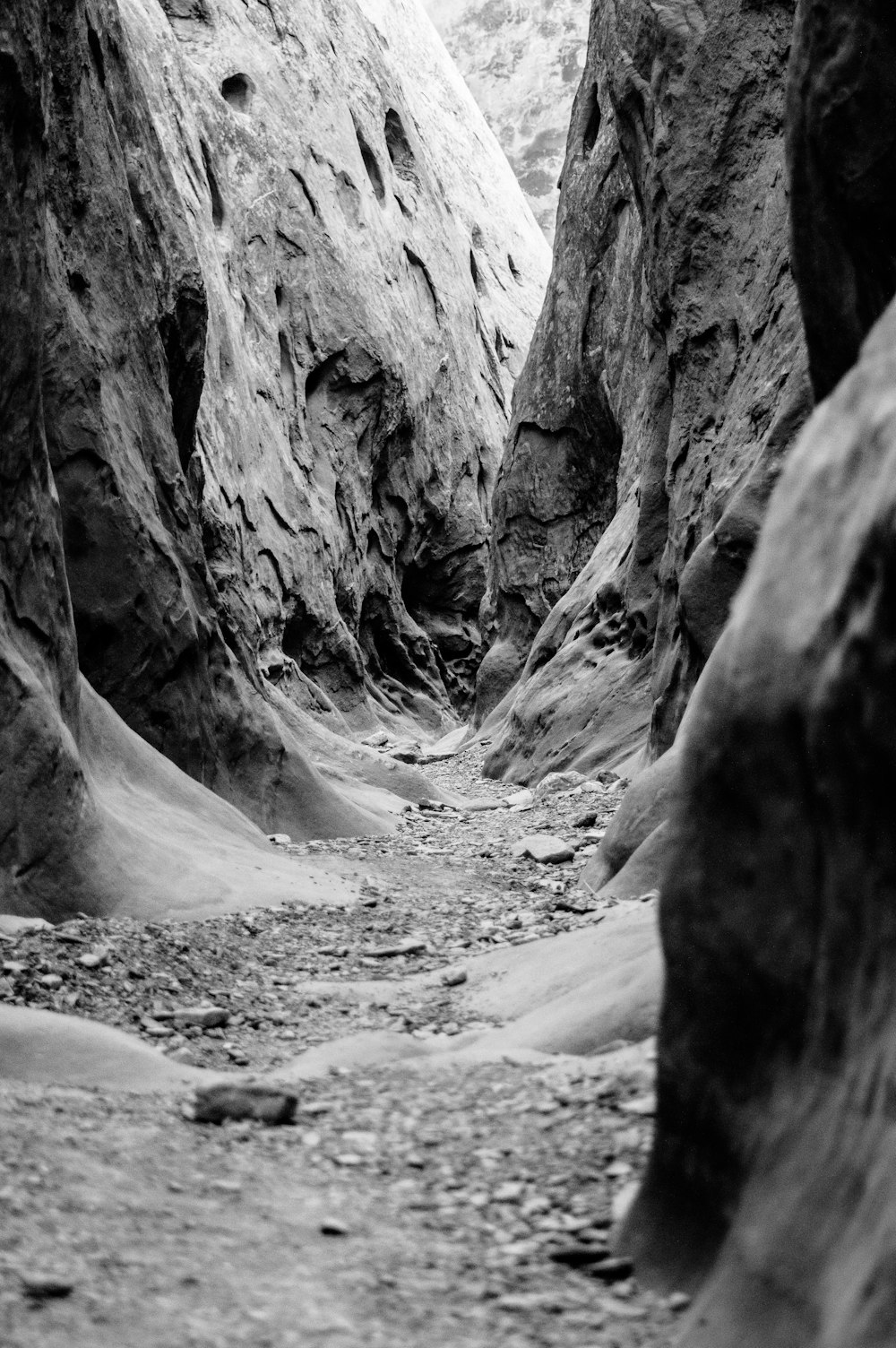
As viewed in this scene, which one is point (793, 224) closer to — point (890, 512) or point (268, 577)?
point (890, 512)

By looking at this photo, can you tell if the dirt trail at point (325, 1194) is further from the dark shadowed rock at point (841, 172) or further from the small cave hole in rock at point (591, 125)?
the small cave hole in rock at point (591, 125)

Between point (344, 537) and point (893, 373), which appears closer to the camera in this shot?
point (893, 373)

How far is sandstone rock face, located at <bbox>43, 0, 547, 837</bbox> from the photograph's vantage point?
11250mm

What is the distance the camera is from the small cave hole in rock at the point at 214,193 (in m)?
28.5

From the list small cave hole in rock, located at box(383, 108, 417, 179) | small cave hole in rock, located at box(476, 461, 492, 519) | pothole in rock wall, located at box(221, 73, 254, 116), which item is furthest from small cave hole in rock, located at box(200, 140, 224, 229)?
small cave hole in rock, located at box(476, 461, 492, 519)

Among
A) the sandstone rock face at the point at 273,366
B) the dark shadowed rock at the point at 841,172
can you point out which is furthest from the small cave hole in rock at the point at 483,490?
the dark shadowed rock at the point at 841,172

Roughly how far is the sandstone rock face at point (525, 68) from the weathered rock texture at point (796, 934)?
9535cm

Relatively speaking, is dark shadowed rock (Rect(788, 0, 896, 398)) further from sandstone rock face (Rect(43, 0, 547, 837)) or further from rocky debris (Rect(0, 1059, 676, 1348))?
sandstone rock face (Rect(43, 0, 547, 837))

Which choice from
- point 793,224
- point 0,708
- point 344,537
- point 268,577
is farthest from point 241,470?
point 793,224

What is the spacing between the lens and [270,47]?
1303 inches

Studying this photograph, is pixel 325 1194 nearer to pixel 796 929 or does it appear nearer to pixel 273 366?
pixel 796 929

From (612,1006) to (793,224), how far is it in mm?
3079

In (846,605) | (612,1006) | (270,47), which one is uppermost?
(270,47)

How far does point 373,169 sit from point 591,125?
1410 centimetres
